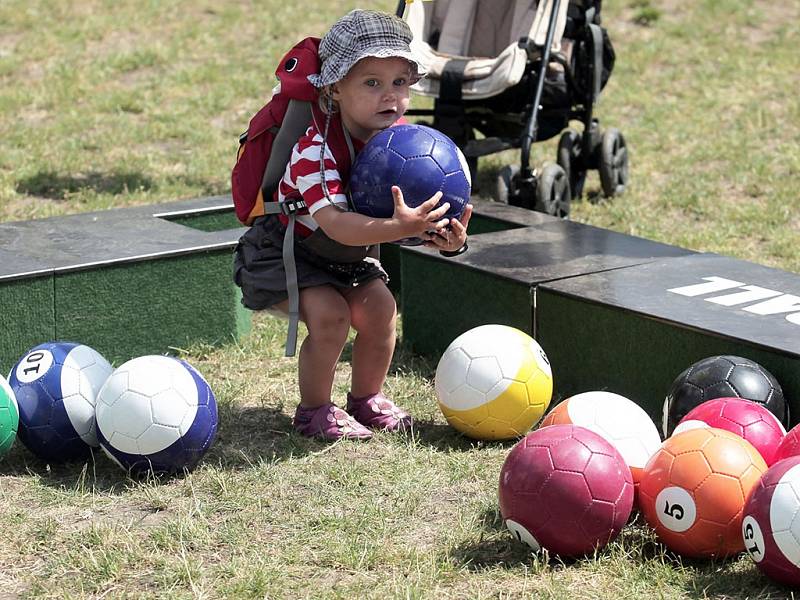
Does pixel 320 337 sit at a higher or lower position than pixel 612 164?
lower

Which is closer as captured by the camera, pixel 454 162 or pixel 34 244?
→ pixel 454 162

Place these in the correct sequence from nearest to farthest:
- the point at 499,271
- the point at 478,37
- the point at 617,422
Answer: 1. the point at 617,422
2. the point at 499,271
3. the point at 478,37

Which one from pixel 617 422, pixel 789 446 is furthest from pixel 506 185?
pixel 789 446

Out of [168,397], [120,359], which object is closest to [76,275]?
[120,359]

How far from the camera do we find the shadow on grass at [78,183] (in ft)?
28.9

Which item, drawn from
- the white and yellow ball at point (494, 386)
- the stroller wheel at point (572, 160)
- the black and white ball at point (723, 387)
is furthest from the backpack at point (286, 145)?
the stroller wheel at point (572, 160)

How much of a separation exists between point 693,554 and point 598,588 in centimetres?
35

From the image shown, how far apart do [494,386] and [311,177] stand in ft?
Result: 3.50

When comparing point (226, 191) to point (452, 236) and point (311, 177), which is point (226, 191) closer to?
point (311, 177)

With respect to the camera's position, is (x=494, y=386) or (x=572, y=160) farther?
(x=572, y=160)

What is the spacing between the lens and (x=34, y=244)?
586cm

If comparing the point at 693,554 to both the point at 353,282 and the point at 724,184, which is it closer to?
the point at 353,282

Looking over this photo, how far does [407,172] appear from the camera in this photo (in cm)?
439

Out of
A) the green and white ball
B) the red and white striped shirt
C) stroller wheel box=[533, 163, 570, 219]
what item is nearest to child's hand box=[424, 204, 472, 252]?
the red and white striped shirt
